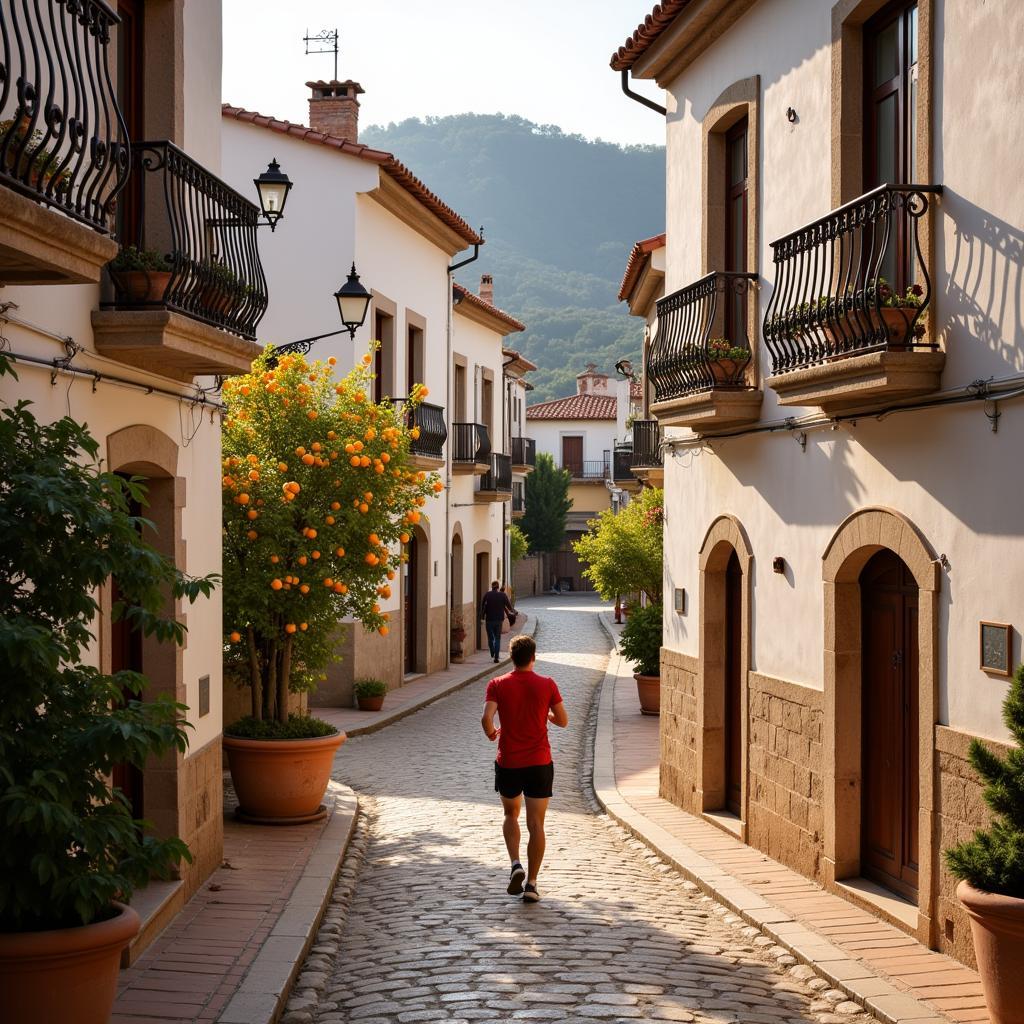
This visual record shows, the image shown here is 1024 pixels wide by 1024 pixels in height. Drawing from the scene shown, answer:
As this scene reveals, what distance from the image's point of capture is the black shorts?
8.76 metres

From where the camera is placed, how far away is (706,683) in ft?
39.5

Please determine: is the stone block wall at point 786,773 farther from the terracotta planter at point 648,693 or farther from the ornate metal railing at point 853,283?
the terracotta planter at point 648,693

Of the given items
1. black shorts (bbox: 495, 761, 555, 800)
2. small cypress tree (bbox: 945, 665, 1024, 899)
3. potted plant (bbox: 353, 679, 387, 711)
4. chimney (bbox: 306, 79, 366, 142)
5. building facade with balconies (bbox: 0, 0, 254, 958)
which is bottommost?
potted plant (bbox: 353, 679, 387, 711)

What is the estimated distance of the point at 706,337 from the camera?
11.2m

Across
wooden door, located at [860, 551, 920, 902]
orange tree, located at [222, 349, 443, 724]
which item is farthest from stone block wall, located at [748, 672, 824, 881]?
orange tree, located at [222, 349, 443, 724]

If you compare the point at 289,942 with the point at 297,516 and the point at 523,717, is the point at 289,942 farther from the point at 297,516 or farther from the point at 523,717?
the point at 297,516

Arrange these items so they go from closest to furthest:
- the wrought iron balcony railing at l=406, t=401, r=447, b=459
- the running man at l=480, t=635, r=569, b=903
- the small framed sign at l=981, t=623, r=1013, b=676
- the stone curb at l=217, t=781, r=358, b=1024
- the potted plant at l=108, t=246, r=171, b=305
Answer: the stone curb at l=217, t=781, r=358, b=1024 < the small framed sign at l=981, t=623, r=1013, b=676 < the potted plant at l=108, t=246, r=171, b=305 < the running man at l=480, t=635, r=569, b=903 < the wrought iron balcony railing at l=406, t=401, r=447, b=459

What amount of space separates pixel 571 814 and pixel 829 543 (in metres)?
4.61

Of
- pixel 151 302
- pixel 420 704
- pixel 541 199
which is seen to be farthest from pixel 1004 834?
pixel 541 199

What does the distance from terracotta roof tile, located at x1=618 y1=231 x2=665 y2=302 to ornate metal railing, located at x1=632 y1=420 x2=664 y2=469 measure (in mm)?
2294

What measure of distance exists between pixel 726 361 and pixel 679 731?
3735 millimetres

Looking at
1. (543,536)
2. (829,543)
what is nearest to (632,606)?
(829,543)

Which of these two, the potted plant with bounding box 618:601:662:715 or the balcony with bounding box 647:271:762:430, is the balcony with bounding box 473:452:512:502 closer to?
the potted plant with bounding box 618:601:662:715

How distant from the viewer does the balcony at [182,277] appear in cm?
723
